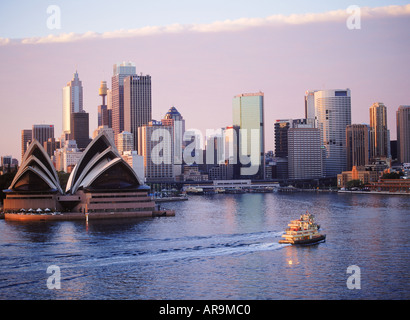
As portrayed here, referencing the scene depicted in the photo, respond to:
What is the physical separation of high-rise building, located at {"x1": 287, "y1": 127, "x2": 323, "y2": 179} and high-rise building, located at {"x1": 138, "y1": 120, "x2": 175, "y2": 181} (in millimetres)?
35761

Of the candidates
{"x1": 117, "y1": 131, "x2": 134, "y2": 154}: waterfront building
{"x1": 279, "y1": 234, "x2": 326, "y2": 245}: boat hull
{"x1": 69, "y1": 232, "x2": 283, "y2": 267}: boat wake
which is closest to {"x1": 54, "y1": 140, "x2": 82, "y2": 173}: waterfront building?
{"x1": 117, "y1": 131, "x2": 134, "y2": 154}: waterfront building

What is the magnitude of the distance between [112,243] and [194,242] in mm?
A: 5437

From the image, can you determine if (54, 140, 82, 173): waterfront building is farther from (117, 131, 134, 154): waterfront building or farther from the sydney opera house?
the sydney opera house

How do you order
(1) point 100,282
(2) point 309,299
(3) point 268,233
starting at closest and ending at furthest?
(2) point 309,299
(1) point 100,282
(3) point 268,233

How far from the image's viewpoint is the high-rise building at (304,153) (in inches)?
7554

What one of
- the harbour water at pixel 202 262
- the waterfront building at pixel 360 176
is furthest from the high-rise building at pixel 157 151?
the harbour water at pixel 202 262

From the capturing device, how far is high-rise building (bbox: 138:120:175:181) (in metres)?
185

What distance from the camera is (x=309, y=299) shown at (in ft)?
88.6

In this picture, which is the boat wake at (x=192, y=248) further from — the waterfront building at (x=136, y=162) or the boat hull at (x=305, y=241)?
the waterfront building at (x=136, y=162)

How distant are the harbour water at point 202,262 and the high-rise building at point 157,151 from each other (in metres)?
130

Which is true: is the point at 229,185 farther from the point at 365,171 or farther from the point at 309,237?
the point at 309,237
